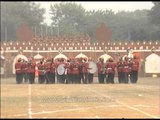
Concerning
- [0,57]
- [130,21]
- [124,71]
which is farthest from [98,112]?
[124,71]

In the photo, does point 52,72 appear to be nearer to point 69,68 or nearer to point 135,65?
point 69,68

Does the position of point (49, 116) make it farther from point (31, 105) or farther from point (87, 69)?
point (87, 69)

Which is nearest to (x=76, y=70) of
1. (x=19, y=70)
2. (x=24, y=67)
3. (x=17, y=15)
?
(x=24, y=67)

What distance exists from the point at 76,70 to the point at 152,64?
11815 mm

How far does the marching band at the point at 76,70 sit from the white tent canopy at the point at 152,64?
32.6ft

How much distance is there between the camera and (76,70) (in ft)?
84.3

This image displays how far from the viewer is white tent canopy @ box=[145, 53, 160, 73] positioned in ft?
118

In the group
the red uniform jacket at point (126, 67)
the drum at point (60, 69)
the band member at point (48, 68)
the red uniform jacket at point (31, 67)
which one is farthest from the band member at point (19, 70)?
the red uniform jacket at point (126, 67)

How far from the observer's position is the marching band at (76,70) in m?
25.5

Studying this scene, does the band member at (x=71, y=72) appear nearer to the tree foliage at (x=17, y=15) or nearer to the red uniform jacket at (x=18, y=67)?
the red uniform jacket at (x=18, y=67)

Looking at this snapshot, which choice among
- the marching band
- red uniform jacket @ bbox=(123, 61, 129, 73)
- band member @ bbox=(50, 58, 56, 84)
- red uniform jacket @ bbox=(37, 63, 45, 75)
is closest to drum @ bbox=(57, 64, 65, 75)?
the marching band

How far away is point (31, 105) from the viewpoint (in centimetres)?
1424

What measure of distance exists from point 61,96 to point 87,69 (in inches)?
316

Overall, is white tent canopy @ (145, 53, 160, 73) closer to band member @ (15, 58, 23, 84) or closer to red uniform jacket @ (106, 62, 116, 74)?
red uniform jacket @ (106, 62, 116, 74)
